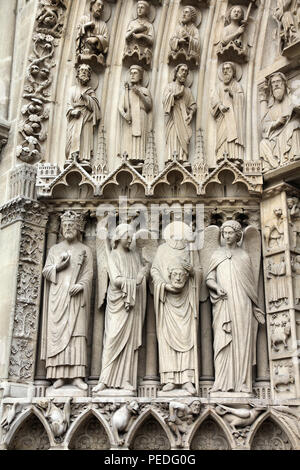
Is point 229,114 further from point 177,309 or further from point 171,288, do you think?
point 177,309

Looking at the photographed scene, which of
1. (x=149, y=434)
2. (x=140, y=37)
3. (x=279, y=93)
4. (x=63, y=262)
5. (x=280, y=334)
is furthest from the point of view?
(x=140, y=37)

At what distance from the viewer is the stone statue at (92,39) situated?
7.50m

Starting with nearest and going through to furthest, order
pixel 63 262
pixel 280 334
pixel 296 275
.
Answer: pixel 280 334
pixel 296 275
pixel 63 262

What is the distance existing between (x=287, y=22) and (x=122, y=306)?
12.0 ft

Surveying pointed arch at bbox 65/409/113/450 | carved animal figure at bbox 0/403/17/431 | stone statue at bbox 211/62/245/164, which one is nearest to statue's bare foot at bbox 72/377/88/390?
pointed arch at bbox 65/409/113/450

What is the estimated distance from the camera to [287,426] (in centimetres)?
600

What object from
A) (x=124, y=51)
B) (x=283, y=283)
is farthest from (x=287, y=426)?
(x=124, y=51)

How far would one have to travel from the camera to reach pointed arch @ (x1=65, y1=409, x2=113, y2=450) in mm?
6117

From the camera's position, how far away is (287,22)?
23.2ft

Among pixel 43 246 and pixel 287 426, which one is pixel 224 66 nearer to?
pixel 43 246

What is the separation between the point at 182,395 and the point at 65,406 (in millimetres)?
1151

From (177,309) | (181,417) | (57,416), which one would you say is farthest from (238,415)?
(57,416)

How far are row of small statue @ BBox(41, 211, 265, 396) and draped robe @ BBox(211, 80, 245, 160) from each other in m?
0.87

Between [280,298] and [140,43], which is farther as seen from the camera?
[140,43]
